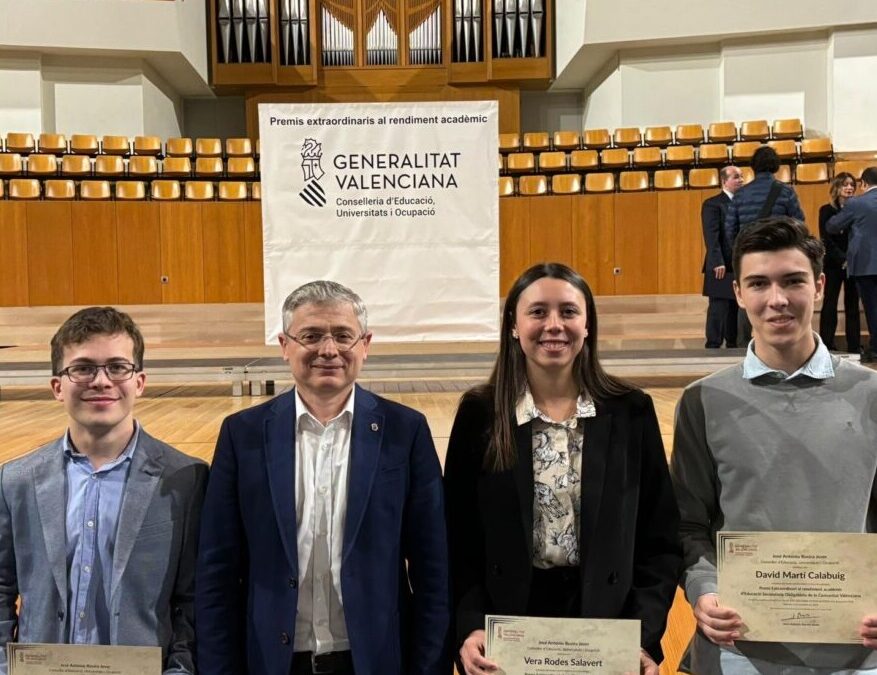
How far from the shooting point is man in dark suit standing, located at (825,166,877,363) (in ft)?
18.3

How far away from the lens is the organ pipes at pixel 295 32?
11180 millimetres

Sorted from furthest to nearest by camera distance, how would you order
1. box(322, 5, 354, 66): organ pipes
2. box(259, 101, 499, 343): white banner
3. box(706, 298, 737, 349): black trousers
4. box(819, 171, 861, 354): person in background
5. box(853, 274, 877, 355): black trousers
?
1. box(322, 5, 354, 66): organ pipes
2. box(819, 171, 861, 354): person in background
3. box(706, 298, 737, 349): black trousers
4. box(853, 274, 877, 355): black trousers
5. box(259, 101, 499, 343): white banner

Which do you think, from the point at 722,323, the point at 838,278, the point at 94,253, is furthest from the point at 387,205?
the point at 94,253

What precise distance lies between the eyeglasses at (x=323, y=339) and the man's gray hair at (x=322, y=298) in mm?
46

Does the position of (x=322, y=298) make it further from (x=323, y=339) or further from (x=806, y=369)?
(x=806, y=369)

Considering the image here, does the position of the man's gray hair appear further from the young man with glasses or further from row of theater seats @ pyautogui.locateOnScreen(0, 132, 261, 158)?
row of theater seats @ pyautogui.locateOnScreen(0, 132, 261, 158)

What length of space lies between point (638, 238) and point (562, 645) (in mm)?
7861

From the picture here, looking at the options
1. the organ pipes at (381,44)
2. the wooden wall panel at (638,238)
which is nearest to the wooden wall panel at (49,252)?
the organ pipes at (381,44)

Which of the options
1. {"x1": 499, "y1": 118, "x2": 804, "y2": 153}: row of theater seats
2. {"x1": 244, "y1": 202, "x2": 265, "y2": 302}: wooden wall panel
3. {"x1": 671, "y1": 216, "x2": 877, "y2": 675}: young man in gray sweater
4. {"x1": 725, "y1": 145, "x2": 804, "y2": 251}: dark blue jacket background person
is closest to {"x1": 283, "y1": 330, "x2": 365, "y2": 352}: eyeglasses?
{"x1": 671, "y1": 216, "x2": 877, "y2": 675}: young man in gray sweater

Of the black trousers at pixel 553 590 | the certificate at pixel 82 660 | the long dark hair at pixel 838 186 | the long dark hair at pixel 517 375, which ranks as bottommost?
the certificate at pixel 82 660

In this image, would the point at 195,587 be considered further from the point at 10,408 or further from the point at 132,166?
the point at 132,166

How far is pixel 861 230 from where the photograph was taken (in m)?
5.60

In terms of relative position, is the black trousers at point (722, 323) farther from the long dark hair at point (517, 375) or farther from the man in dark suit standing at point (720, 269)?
the long dark hair at point (517, 375)

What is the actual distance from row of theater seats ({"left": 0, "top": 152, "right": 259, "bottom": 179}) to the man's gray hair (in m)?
8.34
